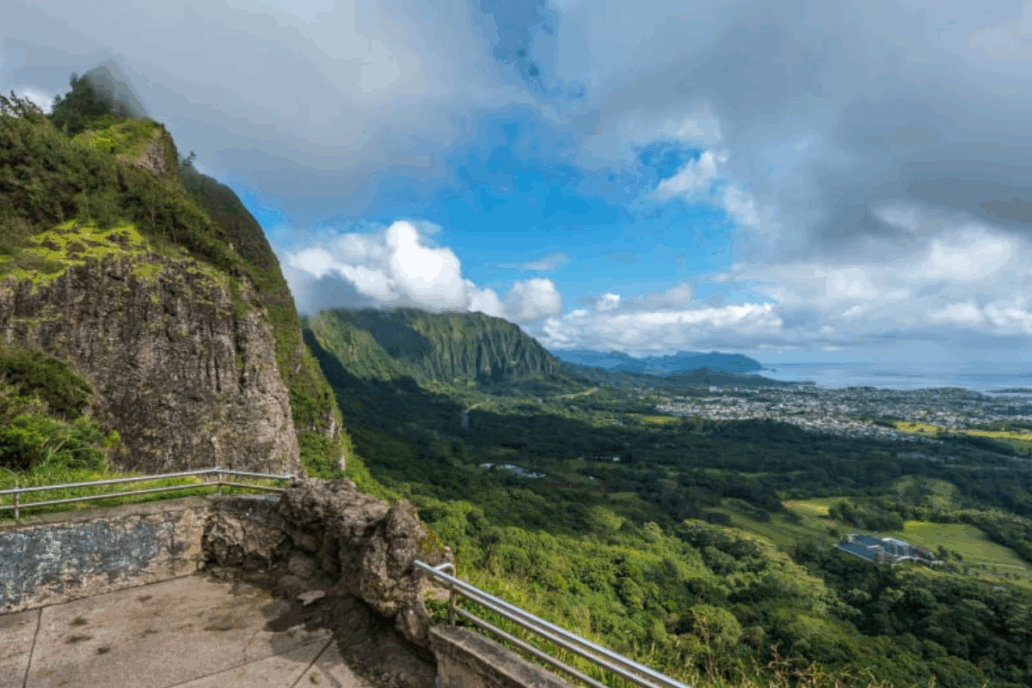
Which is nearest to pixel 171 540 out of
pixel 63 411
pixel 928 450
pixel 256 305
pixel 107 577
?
pixel 107 577

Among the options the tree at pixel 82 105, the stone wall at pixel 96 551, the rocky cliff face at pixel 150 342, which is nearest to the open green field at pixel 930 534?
the rocky cliff face at pixel 150 342

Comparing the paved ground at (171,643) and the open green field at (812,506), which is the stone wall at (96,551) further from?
the open green field at (812,506)

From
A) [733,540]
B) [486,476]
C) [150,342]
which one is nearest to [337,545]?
[150,342]

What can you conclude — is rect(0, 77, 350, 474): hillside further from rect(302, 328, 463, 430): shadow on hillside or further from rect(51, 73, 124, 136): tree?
rect(302, 328, 463, 430): shadow on hillside

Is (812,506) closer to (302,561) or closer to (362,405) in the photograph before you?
(302,561)

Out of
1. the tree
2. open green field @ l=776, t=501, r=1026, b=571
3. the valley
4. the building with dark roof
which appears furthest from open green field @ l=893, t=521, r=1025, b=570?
the tree

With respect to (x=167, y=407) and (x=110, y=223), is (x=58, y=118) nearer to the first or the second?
(x=110, y=223)
